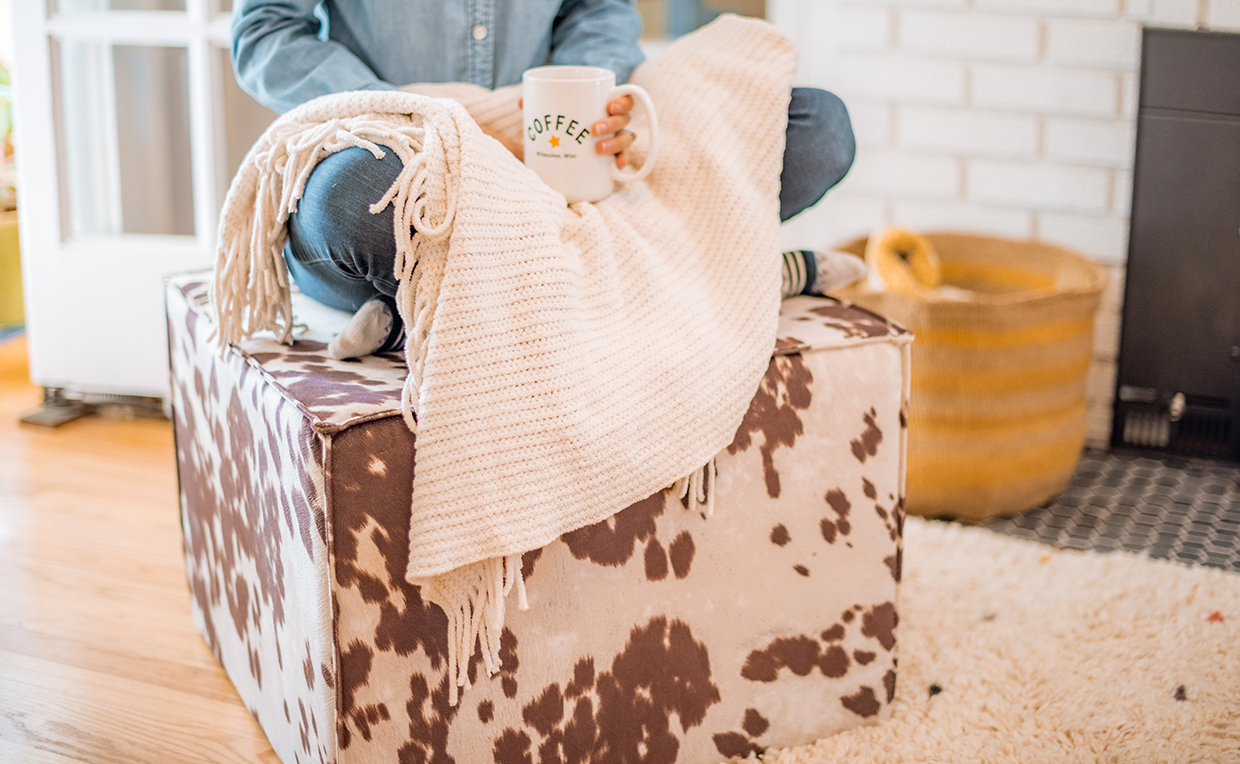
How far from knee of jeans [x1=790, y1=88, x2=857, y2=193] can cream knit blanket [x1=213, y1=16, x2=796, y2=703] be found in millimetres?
61

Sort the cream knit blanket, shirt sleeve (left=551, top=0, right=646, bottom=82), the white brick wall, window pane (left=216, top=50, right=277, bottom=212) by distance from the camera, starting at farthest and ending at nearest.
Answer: window pane (left=216, top=50, right=277, bottom=212) < the white brick wall < shirt sleeve (left=551, top=0, right=646, bottom=82) < the cream knit blanket

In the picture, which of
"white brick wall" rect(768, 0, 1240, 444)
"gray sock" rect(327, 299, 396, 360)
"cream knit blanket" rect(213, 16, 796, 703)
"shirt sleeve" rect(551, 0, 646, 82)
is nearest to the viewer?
"cream knit blanket" rect(213, 16, 796, 703)

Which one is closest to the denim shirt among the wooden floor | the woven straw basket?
the woven straw basket

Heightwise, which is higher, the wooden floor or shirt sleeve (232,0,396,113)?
shirt sleeve (232,0,396,113)

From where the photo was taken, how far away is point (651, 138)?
1.04 metres

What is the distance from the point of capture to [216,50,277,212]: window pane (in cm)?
184

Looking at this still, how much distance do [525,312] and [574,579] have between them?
0.75 ft

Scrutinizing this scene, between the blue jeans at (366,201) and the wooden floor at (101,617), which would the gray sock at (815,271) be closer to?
the blue jeans at (366,201)

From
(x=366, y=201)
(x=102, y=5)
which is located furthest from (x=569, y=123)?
(x=102, y=5)

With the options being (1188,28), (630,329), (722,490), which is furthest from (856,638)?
(1188,28)

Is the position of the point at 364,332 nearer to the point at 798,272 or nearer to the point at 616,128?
the point at 616,128

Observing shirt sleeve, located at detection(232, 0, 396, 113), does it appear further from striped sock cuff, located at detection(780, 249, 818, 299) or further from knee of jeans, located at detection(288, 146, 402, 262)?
striped sock cuff, located at detection(780, 249, 818, 299)

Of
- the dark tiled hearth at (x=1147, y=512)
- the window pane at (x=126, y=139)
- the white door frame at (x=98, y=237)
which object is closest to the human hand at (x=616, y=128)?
the dark tiled hearth at (x=1147, y=512)

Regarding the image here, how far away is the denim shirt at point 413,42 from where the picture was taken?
44.2 inches
